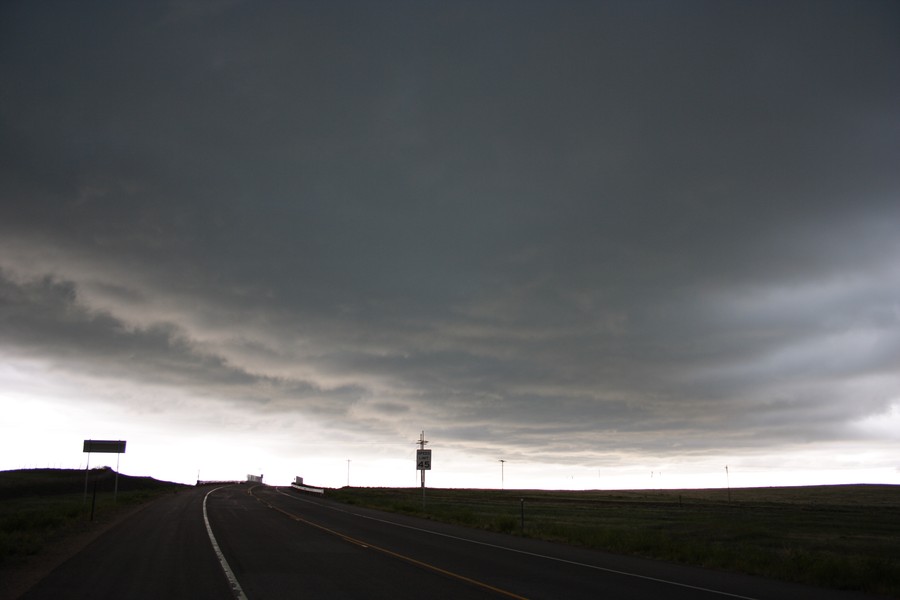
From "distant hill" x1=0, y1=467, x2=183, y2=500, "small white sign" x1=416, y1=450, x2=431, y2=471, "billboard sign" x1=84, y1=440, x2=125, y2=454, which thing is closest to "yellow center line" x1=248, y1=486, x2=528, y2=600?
"small white sign" x1=416, y1=450, x2=431, y2=471

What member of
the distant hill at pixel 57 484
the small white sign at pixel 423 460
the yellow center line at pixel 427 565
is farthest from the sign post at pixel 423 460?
the distant hill at pixel 57 484

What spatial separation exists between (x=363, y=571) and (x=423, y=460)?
3153 cm

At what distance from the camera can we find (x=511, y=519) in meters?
32.8

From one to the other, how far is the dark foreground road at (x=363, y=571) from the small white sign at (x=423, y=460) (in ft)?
65.8

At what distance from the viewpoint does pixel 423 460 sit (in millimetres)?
46906

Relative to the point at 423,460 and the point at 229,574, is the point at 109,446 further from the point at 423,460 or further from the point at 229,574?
the point at 229,574

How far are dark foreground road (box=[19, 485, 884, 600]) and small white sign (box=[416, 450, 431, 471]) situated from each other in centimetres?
2005

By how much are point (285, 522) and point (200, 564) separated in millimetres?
15794

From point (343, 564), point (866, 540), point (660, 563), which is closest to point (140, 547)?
point (343, 564)

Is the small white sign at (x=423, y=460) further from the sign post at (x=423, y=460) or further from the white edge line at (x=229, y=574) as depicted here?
the white edge line at (x=229, y=574)

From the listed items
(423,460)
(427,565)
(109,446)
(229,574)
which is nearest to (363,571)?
(427,565)

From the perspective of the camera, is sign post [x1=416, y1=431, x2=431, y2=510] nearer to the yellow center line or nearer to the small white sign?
the small white sign

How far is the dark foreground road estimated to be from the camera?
1311 cm

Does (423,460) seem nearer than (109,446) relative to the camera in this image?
No
